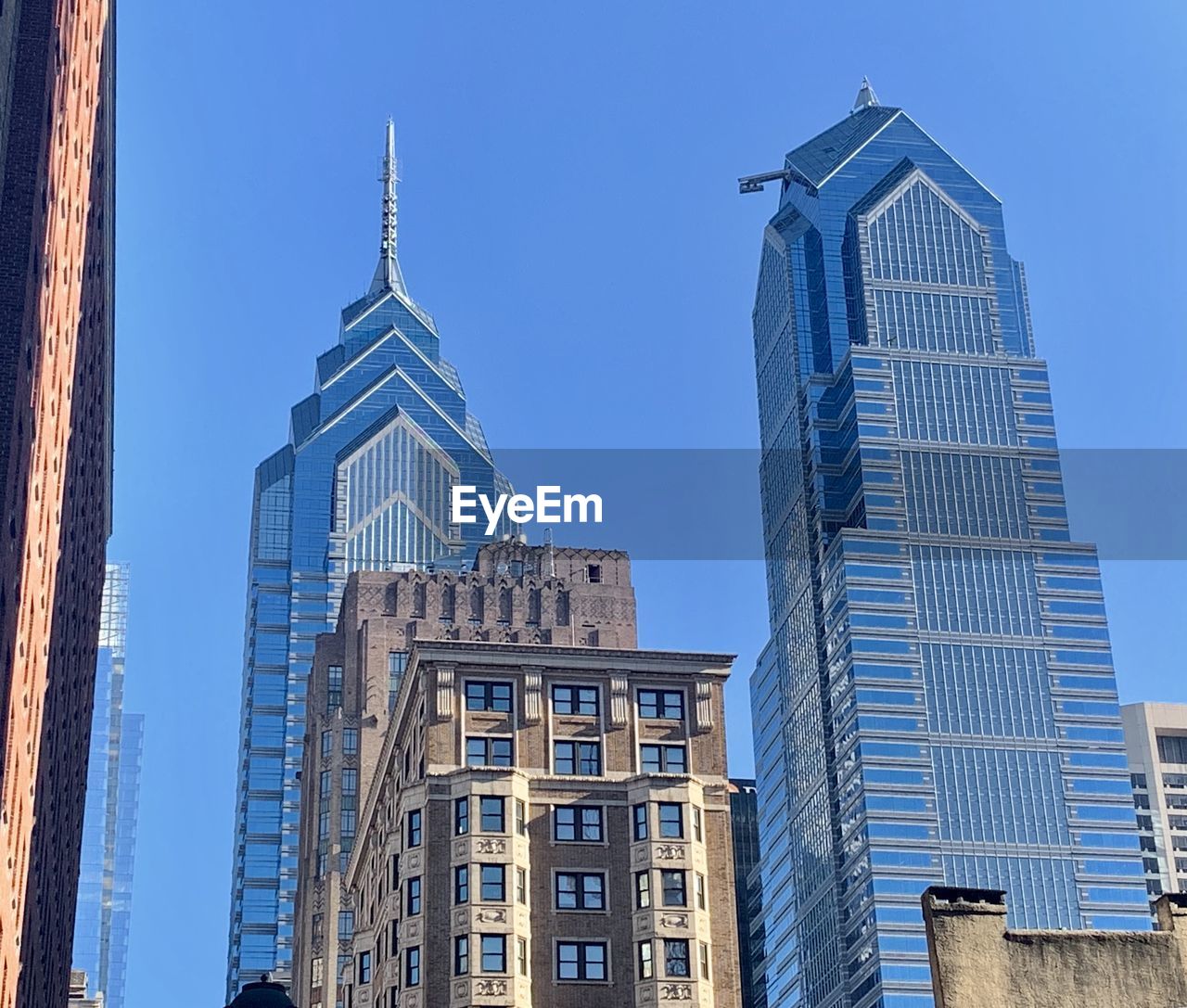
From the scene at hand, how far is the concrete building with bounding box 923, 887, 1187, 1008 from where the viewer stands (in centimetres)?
4150

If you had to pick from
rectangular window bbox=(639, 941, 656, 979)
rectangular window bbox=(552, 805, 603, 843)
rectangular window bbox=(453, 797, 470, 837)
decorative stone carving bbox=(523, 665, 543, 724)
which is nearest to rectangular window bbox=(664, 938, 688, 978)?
rectangular window bbox=(639, 941, 656, 979)

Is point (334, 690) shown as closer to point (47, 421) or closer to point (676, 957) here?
point (676, 957)

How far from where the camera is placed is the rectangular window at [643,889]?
10350 cm

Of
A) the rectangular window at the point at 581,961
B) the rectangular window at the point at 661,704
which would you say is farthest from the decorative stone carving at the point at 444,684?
the rectangular window at the point at 581,961

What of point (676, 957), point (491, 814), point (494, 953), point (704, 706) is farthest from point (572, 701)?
point (494, 953)

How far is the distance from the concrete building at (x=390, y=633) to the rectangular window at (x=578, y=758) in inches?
2545

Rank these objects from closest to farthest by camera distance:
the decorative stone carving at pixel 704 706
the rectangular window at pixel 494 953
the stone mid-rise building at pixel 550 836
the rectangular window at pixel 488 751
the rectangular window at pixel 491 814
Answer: the rectangular window at pixel 494 953
the stone mid-rise building at pixel 550 836
the rectangular window at pixel 491 814
the rectangular window at pixel 488 751
the decorative stone carving at pixel 704 706

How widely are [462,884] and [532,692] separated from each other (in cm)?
1167

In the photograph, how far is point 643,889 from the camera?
104000 millimetres

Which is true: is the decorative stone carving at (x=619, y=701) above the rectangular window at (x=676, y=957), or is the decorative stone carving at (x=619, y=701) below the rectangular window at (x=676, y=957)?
above

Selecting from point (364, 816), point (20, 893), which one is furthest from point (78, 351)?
point (364, 816)

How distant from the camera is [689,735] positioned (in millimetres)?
110375

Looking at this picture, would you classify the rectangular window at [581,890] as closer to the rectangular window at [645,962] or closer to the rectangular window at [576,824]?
the rectangular window at [576,824]

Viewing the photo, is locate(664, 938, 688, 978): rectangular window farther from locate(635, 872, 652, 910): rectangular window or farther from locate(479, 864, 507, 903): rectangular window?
locate(479, 864, 507, 903): rectangular window
